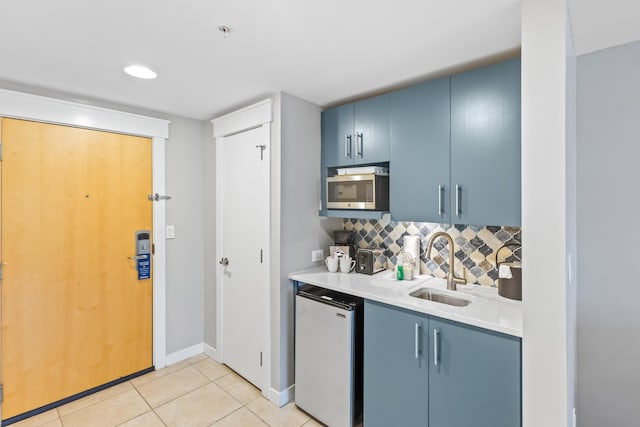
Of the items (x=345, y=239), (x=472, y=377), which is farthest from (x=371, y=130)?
(x=472, y=377)

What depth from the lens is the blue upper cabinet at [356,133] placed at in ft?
7.40

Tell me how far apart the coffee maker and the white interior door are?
0.65m

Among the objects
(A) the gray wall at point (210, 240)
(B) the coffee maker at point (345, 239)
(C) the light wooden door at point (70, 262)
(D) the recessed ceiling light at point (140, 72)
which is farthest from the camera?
(A) the gray wall at point (210, 240)

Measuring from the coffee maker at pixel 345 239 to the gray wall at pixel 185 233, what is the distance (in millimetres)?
1418

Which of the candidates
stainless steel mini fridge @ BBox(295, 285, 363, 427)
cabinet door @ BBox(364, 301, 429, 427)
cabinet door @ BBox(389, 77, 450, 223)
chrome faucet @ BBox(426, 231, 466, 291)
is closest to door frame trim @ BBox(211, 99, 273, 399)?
stainless steel mini fridge @ BBox(295, 285, 363, 427)

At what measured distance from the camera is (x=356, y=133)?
2402 millimetres

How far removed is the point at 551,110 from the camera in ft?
4.04

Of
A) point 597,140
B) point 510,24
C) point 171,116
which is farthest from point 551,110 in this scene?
point 171,116

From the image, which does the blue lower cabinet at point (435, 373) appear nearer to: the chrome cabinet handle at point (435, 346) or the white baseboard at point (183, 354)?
the chrome cabinet handle at point (435, 346)

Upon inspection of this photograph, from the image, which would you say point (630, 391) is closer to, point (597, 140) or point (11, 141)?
point (597, 140)

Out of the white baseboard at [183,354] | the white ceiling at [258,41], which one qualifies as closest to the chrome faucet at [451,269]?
the white ceiling at [258,41]

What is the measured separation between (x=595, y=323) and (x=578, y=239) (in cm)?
49

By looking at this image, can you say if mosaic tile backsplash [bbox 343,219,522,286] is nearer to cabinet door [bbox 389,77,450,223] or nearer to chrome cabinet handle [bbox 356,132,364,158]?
cabinet door [bbox 389,77,450,223]

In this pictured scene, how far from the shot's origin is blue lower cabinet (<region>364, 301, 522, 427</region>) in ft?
4.72
